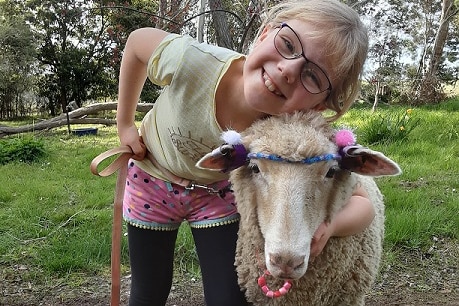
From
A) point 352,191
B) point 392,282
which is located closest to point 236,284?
point 352,191

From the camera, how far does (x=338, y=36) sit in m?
1.52

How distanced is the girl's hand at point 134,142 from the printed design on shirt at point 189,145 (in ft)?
0.75

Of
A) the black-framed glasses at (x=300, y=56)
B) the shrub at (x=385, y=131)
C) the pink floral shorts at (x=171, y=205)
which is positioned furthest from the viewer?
the shrub at (x=385, y=131)

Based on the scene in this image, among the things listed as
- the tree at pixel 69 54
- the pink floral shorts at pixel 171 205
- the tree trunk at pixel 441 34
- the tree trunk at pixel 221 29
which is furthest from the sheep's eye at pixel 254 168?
the tree at pixel 69 54

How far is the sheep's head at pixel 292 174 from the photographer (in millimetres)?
1285

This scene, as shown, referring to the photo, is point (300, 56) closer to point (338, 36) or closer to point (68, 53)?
point (338, 36)

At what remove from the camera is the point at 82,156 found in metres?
6.55

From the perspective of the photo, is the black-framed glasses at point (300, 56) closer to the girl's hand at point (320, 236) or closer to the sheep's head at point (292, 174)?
the sheep's head at point (292, 174)

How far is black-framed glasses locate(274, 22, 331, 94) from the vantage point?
1.50 meters

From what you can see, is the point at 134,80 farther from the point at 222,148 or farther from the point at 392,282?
the point at 392,282

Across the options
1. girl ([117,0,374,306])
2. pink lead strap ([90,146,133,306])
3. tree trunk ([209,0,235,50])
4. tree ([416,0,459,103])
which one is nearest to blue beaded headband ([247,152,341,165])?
girl ([117,0,374,306])

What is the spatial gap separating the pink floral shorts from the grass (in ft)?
4.48

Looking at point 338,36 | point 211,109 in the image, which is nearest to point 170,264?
point 211,109

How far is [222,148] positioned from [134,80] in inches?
29.4
